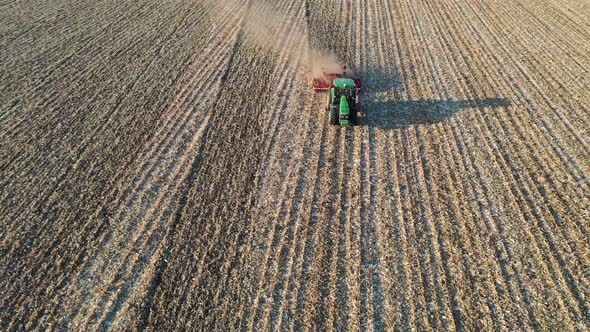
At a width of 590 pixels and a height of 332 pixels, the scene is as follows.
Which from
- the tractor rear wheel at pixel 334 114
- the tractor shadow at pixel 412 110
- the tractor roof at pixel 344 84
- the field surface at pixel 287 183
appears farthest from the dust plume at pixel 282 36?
the tractor rear wheel at pixel 334 114

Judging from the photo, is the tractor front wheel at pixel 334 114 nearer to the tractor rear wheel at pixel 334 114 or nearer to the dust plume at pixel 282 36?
the tractor rear wheel at pixel 334 114

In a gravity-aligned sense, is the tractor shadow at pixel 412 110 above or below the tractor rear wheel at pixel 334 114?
below

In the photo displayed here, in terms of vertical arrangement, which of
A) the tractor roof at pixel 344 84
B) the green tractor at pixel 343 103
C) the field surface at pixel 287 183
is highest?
the tractor roof at pixel 344 84

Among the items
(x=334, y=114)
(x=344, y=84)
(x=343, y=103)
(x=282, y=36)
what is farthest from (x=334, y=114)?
(x=282, y=36)

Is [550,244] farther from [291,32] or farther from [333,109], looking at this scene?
[291,32]

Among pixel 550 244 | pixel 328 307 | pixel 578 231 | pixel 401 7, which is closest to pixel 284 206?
pixel 328 307
